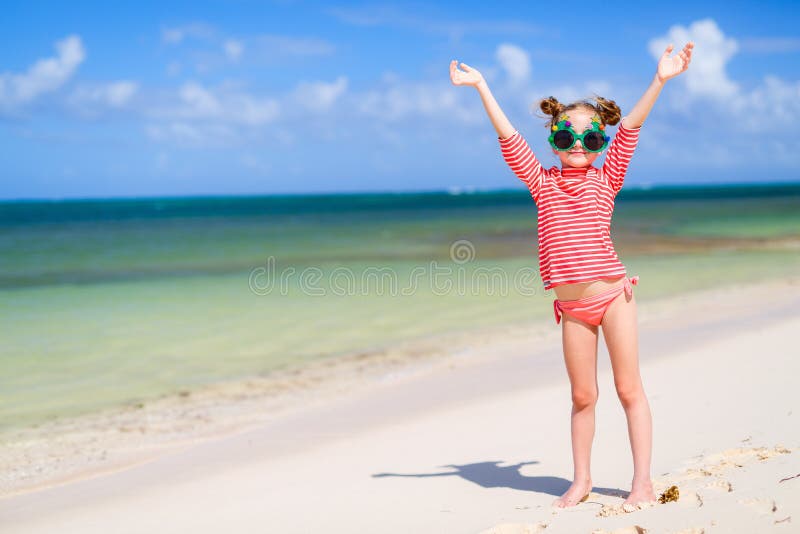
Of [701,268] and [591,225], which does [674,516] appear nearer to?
[591,225]

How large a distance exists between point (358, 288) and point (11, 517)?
971 centimetres

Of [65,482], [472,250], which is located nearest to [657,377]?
[65,482]

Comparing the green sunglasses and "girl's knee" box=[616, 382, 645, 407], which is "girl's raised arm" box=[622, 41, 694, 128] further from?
"girl's knee" box=[616, 382, 645, 407]

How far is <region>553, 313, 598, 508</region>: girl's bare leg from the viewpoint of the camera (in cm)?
343

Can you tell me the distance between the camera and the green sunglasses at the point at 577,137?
3377mm

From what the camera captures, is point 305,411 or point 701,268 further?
point 701,268

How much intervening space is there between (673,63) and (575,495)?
196cm

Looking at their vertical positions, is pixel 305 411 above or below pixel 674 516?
below

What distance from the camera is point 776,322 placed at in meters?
8.08

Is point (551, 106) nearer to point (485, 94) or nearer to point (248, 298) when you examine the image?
point (485, 94)

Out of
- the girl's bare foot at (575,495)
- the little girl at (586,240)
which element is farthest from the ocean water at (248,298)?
the little girl at (586,240)

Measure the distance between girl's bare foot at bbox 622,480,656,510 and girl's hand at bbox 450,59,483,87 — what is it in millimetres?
1884

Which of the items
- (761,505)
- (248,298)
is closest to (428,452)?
(761,505)

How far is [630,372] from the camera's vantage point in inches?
133
